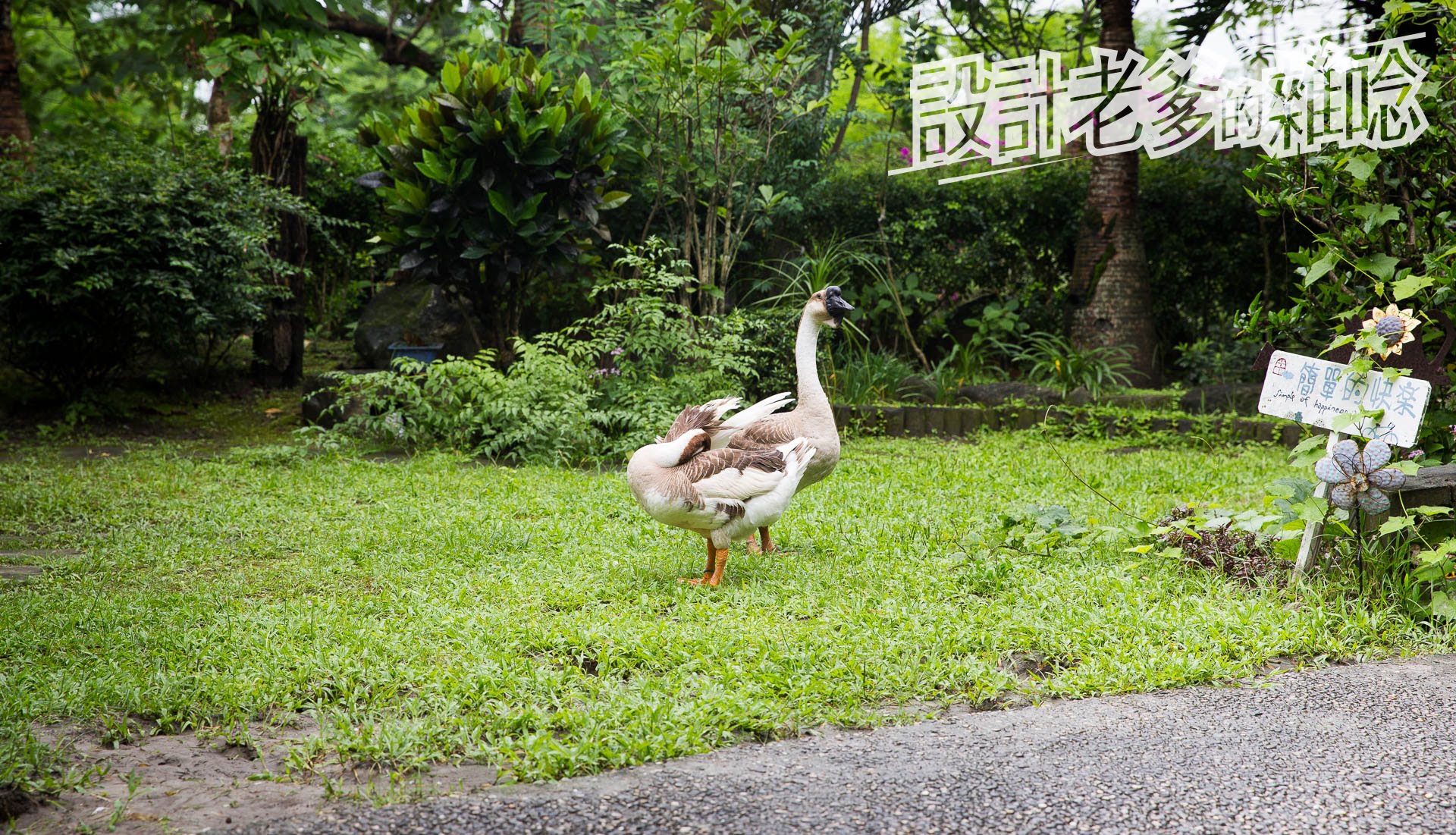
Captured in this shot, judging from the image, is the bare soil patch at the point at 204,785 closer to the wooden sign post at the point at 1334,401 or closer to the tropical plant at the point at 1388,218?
the wooden sign post at the point at 1334,401

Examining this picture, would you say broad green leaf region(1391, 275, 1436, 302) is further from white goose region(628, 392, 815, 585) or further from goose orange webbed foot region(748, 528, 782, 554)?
goose orange webbed foot region(748, 528, 782, 554)

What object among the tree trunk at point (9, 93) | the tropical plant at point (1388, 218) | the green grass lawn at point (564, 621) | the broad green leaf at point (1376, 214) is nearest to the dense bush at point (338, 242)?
the tree trunk at point (9, 93)

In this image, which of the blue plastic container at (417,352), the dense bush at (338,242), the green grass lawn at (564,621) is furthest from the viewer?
the dense bush at (338,242)

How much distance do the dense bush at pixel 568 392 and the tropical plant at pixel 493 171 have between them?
0.73 m

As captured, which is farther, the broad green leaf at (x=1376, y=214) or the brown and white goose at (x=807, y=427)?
the brown and white goose at (x=807, y=427)

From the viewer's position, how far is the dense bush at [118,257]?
8109 mm

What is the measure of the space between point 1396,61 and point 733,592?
3.54 metres

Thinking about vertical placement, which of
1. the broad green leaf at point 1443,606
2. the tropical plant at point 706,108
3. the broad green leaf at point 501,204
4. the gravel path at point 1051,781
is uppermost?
the tropical plant at point 706,108

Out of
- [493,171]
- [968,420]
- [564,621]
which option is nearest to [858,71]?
[968,420]

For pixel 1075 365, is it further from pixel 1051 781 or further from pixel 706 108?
pixel 1051 781

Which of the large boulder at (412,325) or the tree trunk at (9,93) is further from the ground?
the tree trunk at (9,93)

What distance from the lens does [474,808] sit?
7.75ft

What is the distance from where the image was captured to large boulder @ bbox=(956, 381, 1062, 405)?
943cm

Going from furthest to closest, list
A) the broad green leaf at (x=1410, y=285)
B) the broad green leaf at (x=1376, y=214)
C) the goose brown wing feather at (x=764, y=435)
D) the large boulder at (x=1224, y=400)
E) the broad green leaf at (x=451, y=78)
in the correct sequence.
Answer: the large boulder at (x=1224, y=400) → the broad green leaf at (x=451, y=78) → the goose brown wing feather at (x=764, y=435) → the broad green leaf at (x=1376, y=214) → the broad green leaf at (x=1410, y=285)
